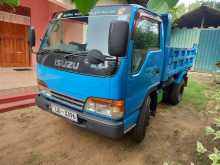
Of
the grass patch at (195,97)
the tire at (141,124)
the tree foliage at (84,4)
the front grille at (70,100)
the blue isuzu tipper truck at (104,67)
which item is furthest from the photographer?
the grass patch at (195,97)

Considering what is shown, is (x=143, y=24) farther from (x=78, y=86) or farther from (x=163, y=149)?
(x=163, y=149)

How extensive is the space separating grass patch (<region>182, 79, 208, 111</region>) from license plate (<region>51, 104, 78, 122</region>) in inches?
149

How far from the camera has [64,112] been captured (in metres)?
2.79

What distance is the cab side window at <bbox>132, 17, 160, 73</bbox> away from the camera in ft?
8.50

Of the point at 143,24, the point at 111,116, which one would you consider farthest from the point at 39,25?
the point at 111,116

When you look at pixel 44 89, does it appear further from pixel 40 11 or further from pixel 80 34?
pixel 40 11

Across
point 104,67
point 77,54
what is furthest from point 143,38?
point 77,54

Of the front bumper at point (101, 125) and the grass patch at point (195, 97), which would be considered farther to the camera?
the grass patch at point (195, 97)

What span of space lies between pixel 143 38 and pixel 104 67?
2.95 ft

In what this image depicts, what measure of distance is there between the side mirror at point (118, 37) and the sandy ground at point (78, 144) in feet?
5.24

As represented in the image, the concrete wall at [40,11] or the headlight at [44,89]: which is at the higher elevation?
the concrete wall at [40,11]

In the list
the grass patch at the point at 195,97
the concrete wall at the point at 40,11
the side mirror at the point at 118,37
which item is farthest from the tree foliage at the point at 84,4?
the concrete wall at the point at 40,11

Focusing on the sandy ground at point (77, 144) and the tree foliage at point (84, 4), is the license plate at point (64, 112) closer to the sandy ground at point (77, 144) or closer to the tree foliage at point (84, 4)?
the sandy ground at point (77, 144)

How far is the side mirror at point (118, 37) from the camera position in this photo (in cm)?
199
